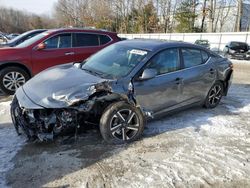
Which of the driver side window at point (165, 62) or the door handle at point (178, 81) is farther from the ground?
the driver side window at point (165, 62)

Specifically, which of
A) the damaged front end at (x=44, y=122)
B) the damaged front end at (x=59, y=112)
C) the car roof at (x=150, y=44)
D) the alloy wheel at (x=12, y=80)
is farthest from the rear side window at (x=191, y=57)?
the alloy wheel at (x=12, y=80)

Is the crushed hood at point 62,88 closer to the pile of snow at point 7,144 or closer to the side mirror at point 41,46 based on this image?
the pile of snow at point 7,144

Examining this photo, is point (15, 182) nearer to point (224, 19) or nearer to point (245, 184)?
point (245, 184)

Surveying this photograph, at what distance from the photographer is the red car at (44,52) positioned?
685 cm

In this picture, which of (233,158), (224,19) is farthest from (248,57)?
(224,19)

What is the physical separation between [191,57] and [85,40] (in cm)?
367

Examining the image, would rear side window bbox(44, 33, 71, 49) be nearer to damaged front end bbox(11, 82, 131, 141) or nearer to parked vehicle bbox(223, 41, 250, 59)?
damaged front end bbox(11, 82, 131, 141)

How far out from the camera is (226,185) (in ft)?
10.9

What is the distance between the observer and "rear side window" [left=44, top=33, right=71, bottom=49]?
7.39 meters

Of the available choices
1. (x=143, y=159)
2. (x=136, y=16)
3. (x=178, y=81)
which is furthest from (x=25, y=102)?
(x=136, y=16)

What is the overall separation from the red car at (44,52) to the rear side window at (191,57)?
3399mm

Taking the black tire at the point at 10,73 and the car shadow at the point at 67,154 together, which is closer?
the car shadow at the point at 67,154

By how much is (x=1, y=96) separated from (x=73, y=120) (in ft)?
12.6

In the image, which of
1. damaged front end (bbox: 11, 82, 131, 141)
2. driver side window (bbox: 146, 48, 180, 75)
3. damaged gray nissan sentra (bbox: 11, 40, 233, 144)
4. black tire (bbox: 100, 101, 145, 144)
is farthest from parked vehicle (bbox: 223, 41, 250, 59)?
damaged front end (bbox: 11, 82, 131, 141)
